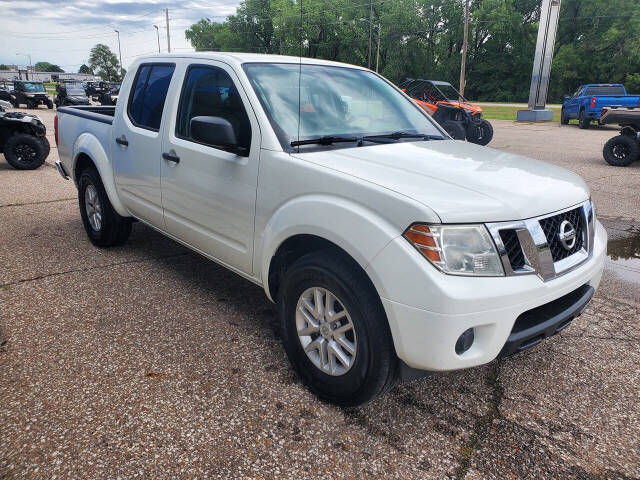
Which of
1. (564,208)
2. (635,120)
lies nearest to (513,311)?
(564,208)

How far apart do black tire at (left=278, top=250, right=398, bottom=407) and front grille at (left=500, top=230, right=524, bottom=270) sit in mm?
605

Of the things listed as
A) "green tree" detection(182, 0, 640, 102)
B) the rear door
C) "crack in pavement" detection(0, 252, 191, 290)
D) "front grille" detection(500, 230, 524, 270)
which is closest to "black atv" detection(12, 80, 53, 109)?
"green tree" detection(182, 0, 640, 102)

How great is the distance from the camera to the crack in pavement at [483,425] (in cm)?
227

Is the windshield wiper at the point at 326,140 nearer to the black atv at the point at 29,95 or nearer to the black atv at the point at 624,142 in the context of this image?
the black atv at the point at 624,142

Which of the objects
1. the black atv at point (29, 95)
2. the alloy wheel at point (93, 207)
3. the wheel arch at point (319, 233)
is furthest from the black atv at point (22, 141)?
the black atv at point (29, 95)

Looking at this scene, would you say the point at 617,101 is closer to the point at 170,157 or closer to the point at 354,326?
the point at 170,157

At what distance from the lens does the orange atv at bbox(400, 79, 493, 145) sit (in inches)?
545

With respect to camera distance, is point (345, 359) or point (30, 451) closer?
point (30, 451)

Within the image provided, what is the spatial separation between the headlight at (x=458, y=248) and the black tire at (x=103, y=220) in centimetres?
349

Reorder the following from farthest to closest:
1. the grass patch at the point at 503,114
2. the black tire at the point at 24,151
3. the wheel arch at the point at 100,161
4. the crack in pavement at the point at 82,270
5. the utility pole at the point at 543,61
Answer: the grass patch at the point at 503,114 → the utility pole at the point at 543,61 → the black tire at the point at 24,151 → the wheel arch at the point at 100,161 → the crack in pavement at the point at 82,270

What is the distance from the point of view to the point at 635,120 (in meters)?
10.8

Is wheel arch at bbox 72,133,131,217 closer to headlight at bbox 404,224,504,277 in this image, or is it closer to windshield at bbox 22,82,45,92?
headlight at bbox 404,224,504,277

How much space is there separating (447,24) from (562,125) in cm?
4405

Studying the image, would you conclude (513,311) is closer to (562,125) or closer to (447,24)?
(562,125)
